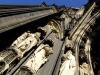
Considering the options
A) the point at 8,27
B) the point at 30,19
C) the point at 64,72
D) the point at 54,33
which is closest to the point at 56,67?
the point at 64,72

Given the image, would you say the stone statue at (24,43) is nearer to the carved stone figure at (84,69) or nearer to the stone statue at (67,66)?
the stone statue at (67,66)

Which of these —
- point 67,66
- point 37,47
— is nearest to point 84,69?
point 67,66

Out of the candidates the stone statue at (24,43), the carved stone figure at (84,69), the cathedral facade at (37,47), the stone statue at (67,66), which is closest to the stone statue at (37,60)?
the cathedral facade at (37,47)

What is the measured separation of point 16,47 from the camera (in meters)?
4.45

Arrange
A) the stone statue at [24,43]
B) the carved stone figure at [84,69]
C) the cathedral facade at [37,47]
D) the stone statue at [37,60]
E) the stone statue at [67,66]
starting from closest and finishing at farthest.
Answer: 1. the stone statue at [37,60]
2. the cathedral facade at [37,47]
3. the stone statue at [24,43]
4. the stone statue at [67,66]
5. the carved stone figure at [84,69]

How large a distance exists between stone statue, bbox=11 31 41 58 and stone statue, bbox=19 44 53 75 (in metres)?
0.25

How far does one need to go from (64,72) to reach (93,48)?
5.16 m

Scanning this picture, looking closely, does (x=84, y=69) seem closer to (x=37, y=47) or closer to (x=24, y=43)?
(x=37, y=47)

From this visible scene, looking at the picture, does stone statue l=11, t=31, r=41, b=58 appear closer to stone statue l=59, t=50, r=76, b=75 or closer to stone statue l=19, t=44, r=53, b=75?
stone statue l=19, t=44, r=53, b=75

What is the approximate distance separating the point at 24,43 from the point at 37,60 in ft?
2.36

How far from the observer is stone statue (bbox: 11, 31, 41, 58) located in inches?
175

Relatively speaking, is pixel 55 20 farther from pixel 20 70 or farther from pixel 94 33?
pixel 20 70

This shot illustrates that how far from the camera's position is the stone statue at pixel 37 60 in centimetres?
387

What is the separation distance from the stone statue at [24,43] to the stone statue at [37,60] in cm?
25
